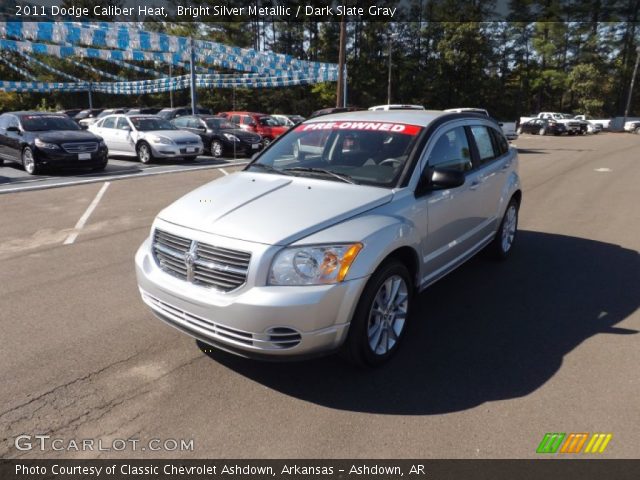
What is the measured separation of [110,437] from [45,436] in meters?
0.37

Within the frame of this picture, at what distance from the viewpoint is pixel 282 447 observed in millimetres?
2730

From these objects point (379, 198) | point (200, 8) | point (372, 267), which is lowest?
point (372, 267)

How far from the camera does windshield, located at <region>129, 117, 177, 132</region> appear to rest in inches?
629

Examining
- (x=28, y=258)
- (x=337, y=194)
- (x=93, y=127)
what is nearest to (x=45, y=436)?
(x=337, y=194)

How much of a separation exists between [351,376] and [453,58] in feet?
181

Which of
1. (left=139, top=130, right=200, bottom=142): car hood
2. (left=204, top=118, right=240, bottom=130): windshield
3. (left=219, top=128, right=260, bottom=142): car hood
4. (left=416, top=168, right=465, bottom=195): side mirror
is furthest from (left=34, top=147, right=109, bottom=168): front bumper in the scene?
(left=416, top=168, right=465, bottom=195): side mirror

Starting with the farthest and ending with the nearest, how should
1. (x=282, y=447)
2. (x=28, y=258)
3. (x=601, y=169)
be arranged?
(x=601, y=169), (x=28, y=258), (x=282, y=447)

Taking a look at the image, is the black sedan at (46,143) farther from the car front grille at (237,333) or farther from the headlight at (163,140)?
the car front grille at (237,333)

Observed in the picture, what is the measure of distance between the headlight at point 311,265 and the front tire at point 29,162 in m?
11.9

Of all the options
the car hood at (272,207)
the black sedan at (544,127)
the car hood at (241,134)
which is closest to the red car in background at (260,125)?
the car hood at (241,134)

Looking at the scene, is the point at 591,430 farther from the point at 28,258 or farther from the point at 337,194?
the point at 28,258

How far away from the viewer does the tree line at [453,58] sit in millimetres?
52656

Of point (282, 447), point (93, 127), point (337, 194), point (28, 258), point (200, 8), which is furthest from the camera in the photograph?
point (200, 8)

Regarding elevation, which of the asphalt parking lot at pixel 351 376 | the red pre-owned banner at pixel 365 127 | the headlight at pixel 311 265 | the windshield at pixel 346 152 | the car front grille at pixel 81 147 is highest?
the red pre-owned banner at pixel 365 127
